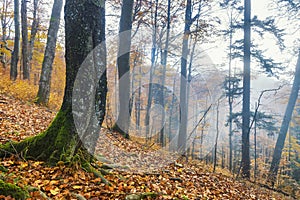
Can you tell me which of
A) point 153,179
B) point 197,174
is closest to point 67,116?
point 153,179

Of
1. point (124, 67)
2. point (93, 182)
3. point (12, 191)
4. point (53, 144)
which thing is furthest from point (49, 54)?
point (12, 191)

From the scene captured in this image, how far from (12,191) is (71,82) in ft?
5.78

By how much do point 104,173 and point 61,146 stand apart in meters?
0.85

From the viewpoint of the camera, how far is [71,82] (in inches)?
140

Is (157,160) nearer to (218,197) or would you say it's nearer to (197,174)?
(197,174)

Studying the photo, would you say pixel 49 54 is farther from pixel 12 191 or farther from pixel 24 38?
pixel 12 191

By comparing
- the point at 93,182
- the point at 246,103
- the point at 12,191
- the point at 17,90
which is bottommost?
the point at 93,182

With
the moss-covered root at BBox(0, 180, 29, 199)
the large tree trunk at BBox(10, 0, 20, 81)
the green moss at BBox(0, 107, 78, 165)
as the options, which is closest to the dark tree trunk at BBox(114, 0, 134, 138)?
the green moss at BBox(0, 107, 78, 165)

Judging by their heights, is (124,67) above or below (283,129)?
above

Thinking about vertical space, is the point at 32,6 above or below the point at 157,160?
above

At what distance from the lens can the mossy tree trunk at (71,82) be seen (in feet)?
11.4

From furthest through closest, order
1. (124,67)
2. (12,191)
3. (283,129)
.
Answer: (283,129) < (124,67) < (12,191)

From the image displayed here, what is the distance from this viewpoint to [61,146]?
344cm

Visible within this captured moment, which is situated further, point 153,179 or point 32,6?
point 32,6
